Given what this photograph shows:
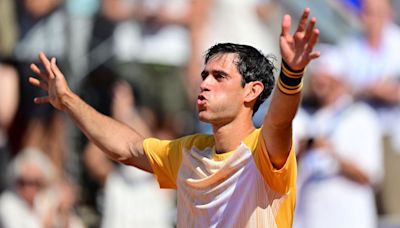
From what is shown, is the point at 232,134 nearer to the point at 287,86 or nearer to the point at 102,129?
the point at 287,86

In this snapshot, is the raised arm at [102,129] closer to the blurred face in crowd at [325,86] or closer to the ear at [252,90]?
the ear at [252,90]

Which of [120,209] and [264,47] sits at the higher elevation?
[264,47]

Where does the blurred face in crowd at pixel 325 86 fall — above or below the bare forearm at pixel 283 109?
below

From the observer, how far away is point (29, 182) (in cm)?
1120

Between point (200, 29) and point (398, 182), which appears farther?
point (398, 182)

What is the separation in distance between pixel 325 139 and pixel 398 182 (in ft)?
4.25

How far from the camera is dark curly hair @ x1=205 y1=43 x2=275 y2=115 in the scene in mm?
5781

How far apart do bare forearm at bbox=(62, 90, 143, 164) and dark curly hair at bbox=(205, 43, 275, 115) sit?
795 millimetres

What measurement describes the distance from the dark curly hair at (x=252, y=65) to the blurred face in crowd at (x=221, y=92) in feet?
0.11

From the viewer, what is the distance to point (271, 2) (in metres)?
12.5

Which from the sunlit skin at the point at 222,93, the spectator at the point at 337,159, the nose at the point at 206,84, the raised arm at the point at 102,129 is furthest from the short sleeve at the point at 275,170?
the spectator at the point at 337,159

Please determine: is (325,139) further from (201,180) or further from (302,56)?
(302,56)

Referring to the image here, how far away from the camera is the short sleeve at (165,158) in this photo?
6.07 metres

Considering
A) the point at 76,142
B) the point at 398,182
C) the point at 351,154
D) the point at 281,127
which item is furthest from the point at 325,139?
the point at 281,127
